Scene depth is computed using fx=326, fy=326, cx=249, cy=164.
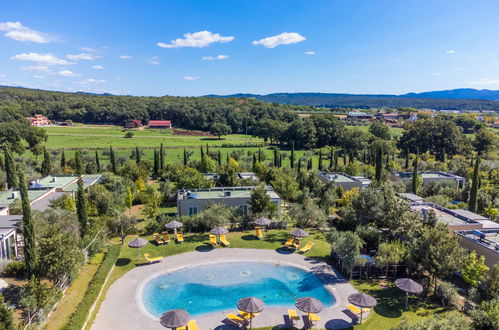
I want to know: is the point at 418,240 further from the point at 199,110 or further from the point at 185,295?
the point at 199,110

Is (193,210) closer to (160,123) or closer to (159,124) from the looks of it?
(159,124)

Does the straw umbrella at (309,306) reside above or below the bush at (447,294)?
above

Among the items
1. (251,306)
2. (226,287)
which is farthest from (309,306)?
(226,287)

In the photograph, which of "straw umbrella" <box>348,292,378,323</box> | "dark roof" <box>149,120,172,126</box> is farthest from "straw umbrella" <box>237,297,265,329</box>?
"dark roof" <box>149,120,172,126</box>

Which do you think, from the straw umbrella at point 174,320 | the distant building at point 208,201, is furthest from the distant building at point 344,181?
the straw umbrella at point 174,320

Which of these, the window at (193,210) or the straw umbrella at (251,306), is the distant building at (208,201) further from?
the straw umbrella at (251,306)

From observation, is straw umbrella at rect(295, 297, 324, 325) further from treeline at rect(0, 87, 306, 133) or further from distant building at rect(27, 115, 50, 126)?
distant building at rect(27, 115, 50, 126)
